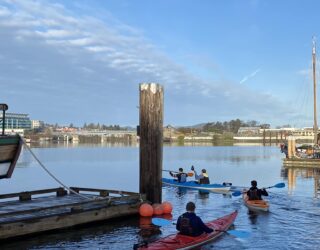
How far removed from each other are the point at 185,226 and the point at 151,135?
6438 mm

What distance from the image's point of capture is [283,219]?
2056 centimetres

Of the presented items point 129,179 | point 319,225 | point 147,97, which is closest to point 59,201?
point 147,97

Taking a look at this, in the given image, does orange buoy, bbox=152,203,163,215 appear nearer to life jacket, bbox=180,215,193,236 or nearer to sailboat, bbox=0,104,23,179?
life jacket, bbox=180,215,193,236

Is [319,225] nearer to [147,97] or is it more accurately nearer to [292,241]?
[292,241]

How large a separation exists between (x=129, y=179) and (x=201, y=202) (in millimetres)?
18224

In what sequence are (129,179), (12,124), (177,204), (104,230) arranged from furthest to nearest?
(129,179) → (12,124) → (177,204) → (104,230)

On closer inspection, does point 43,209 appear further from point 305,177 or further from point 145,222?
point 305,177

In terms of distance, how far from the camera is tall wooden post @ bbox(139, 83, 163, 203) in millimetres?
19734

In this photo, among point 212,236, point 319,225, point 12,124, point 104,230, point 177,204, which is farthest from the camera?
point 12,124

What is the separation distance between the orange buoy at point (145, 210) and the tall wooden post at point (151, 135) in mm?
1069

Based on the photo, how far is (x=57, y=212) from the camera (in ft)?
56.6

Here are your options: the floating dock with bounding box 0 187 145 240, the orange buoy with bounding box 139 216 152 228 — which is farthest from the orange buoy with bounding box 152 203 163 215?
the floating dock with bounding box 0 187 145 240

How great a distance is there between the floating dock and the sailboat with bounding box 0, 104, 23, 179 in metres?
1.62

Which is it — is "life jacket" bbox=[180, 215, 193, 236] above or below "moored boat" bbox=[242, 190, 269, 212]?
above
